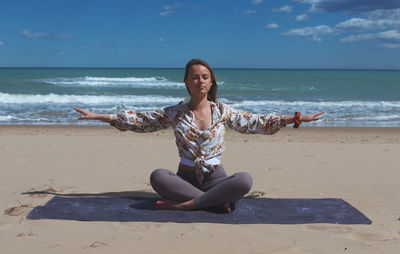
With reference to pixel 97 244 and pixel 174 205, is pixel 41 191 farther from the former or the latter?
pixel 97 244

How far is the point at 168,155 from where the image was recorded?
749 centimetres

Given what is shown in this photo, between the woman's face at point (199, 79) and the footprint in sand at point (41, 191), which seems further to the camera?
the footprint in sand at point (41, 191)

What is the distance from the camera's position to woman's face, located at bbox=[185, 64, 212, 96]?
417cm

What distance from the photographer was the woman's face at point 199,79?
13.7 feet

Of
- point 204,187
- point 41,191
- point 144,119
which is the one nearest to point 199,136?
point 204,187

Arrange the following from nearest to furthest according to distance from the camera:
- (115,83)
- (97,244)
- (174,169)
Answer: (97,244)
(174,169)
(115,83)

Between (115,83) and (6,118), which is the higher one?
(115,83)

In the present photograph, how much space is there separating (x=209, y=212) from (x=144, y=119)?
1162 millimetres

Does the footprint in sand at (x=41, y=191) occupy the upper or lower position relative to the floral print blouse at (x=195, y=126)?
lower

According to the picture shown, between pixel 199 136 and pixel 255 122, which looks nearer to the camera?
pixel 199 136

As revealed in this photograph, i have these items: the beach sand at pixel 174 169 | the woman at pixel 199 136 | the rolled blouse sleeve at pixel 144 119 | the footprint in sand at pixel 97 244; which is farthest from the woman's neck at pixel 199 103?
the footprint in sand at pixel 97 244

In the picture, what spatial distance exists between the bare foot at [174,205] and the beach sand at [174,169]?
386 mm

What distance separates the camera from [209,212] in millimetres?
4090

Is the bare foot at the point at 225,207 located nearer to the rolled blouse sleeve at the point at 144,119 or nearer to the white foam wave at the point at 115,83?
the rolled blouse sleeve at the point at 144,119
